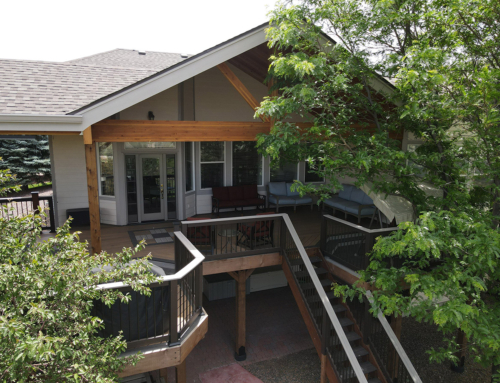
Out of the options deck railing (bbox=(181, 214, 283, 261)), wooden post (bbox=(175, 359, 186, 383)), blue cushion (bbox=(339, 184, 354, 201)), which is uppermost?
blue cushion (bbox=(339, 184, 354, 201))

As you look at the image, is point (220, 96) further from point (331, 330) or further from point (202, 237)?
point (331, 330)

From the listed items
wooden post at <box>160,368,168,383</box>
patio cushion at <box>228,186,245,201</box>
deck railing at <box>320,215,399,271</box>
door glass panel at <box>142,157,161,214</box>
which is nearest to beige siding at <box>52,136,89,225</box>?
door glass panel at <box>142,157,161,214</box>

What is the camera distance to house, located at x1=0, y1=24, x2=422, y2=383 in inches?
242

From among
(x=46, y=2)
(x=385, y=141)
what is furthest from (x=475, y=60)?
(x=46, y=2)

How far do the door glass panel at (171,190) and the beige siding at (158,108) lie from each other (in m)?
1.39

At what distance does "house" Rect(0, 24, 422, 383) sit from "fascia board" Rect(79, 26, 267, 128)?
2 cm

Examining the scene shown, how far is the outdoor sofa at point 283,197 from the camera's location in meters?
11.5

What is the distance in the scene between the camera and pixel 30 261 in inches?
143

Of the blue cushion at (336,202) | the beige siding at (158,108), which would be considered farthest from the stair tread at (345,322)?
the beige siding at (158,108)

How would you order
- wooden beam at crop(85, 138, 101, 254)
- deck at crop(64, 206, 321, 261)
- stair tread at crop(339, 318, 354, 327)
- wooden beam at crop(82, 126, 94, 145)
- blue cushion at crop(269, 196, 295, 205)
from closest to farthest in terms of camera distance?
1. wooden beam at crop(82, 126, 94, 145)
2. wooden beam at crop(85, 138, 101, 254)
3. stair tread at crop(339, 318, 354, 327)
4. deck at crop(64, 206, 321, 261)
5. blue cushion at crop(269, 196, 295, 205)

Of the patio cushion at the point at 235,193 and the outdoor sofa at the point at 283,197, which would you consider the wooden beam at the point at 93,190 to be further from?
the outdoor sofa at the point at 283,197

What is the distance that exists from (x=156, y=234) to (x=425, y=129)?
22.3 ft

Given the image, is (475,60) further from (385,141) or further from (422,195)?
(422,195)

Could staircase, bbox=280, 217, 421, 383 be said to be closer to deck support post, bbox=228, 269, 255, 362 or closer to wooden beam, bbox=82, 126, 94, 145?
deck support post, bbox=228, 269, 255, 362
